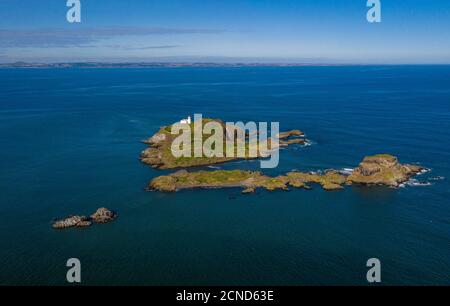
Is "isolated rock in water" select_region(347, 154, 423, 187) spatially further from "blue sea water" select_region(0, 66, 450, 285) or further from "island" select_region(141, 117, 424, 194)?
"blue sea water" select_region(0, 66, 450, 285)

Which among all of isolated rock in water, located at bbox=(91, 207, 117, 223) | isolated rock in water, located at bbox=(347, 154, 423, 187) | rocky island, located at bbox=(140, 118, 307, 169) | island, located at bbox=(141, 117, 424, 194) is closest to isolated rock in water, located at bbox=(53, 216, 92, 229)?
isolated rock in water, located at bbox=(91, 207, 117, 223)

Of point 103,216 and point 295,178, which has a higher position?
point 295,178

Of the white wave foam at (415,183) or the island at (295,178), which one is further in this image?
the island at (295,178)

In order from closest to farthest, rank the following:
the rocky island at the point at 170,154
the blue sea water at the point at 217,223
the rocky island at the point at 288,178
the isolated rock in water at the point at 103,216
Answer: the blue sea water at the point at 217,223, the isolated rock in water at the point at 103,216, the rocky island at the point at 288,178, the rocky island at the point at 170,154

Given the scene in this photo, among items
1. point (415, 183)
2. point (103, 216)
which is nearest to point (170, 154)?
point (103, 216)

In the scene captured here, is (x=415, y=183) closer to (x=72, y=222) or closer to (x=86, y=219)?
(x=86, y=219)

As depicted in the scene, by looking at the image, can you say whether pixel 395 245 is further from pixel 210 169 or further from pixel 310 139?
pixel 310 139

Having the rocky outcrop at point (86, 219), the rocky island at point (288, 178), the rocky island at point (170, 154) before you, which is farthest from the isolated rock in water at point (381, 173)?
the rocky outcrop at point (86, 219)

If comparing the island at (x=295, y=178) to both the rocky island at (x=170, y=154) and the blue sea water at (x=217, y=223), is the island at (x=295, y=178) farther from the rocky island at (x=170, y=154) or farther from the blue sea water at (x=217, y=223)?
the rocky island at (x=170, y=154)

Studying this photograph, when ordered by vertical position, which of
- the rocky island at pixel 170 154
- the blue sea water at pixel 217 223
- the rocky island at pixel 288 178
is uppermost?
the rocky island at pixel 170 154
